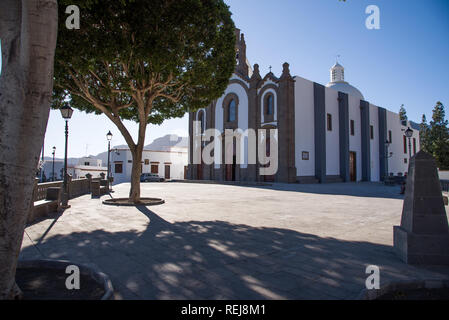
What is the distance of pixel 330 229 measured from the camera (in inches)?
249

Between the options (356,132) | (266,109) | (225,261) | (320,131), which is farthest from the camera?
(356,132)

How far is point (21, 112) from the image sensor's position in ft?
8.55

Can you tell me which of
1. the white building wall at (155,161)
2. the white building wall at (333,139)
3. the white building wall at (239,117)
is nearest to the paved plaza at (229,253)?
the white building wall at (239,117)

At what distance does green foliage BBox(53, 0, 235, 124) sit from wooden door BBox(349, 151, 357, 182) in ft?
82.7

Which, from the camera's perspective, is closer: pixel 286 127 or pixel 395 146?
pixel 286 127

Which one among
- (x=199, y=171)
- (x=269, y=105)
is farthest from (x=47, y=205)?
(x=199, y=171)

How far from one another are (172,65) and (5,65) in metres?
6.94

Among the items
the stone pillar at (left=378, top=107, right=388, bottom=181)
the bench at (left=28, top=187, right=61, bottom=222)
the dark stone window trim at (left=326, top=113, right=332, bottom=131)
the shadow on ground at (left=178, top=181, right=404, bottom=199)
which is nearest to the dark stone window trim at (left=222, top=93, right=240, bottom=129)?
the shadow on ground at (left=178, top=181, right=404, bottom=199)

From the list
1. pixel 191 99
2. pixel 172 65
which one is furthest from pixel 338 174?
pixel 172 65

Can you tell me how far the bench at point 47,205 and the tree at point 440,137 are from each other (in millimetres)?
53497

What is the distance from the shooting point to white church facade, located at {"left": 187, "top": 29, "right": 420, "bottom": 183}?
25.9 metres

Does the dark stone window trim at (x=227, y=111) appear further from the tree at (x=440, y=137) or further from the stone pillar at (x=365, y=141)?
the tree at (x=440, y=137)

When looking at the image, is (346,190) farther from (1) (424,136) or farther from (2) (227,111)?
(1) (424,136)

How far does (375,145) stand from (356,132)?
17.1 ft
